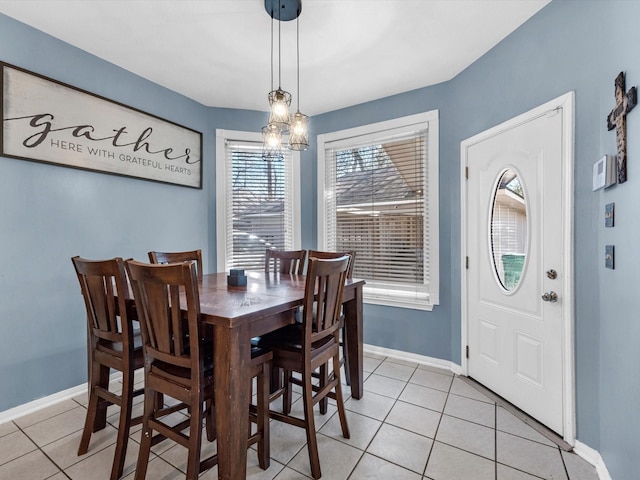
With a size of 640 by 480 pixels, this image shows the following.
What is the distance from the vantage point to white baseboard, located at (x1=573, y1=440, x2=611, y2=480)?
1.61 m

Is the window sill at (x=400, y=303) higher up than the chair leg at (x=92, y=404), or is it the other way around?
the window sill at (x=400, y=303)

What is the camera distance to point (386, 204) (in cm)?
335

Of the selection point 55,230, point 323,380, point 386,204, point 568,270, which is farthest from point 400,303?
point 55,230

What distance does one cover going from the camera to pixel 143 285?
4.73 ft

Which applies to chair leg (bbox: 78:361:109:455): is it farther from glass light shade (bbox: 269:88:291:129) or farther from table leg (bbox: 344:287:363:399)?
glass light shade (bbox: 269:88:291:129)

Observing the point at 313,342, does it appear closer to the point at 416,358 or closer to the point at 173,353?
the point at 173,353

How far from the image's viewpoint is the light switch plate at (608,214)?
5.16ft

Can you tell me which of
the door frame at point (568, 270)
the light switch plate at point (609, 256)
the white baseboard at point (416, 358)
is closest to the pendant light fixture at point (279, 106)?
the door frame at point (568, 270)

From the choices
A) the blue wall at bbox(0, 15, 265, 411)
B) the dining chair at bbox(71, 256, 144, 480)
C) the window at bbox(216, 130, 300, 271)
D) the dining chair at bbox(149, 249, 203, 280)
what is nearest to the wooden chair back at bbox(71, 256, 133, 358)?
the dining chair at bbox(71, 256, 144, 480)

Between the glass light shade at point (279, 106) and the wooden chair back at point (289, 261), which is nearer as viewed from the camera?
the glass light shade at point (279, 106)

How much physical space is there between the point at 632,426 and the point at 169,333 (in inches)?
82.3

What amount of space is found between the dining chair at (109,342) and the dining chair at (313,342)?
28.0 inches

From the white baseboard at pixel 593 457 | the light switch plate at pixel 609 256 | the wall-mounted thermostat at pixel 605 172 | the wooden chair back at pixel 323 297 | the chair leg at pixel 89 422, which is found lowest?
the white baseboard at pixel 593 457

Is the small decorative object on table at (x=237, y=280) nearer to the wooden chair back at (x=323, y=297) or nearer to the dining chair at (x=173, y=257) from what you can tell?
the dining chair at (x=173, y=257)
